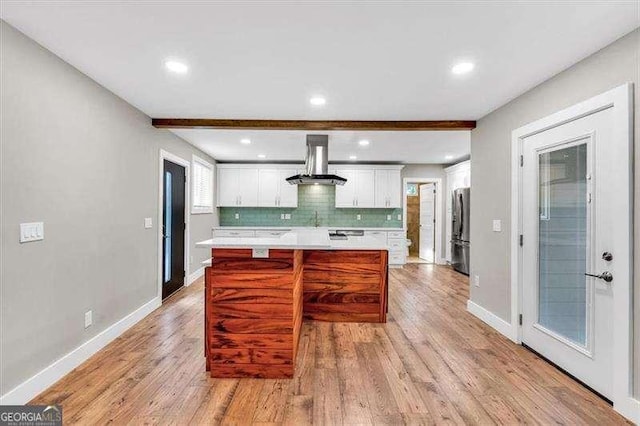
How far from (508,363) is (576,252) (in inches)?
43.2

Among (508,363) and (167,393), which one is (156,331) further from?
(508,363)

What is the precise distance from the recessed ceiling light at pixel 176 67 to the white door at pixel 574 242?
125 inches

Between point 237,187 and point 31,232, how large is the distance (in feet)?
16.6

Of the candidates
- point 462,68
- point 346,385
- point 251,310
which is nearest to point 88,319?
point 251,310

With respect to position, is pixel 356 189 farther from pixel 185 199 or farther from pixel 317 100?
pixel 317 100

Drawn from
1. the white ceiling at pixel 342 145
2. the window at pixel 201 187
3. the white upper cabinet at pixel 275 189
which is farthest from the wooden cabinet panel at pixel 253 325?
the white upper cabinet at pixel 275 189

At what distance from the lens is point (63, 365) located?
2.46 meters

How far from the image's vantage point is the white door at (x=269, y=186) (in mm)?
7172

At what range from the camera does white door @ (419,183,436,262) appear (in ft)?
25.9

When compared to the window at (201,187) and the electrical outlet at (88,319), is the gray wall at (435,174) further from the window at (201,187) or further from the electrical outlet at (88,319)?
the electrical outlet at (88,319)

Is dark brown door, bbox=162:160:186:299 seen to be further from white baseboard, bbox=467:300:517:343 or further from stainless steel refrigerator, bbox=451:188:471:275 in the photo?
stainless steel refrigerator, bbox=451:188:471:275

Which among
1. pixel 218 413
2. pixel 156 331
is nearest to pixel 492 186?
pixel 218 413

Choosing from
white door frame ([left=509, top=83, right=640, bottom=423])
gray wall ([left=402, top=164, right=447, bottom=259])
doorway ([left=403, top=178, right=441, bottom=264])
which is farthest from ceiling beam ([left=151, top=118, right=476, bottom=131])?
gray wall ([left=402, top=164, right=447, bottom=259])

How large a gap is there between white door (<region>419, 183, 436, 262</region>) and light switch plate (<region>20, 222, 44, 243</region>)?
7.44m
